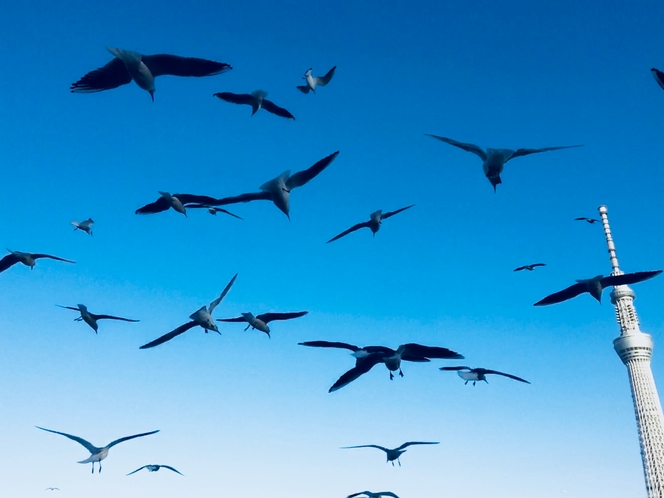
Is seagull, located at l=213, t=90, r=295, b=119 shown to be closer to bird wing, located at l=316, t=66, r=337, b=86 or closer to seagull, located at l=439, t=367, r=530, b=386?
bird wing, located at l=316, t=66, r=337, b=86

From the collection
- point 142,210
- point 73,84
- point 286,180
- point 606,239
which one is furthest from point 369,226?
point 606,239

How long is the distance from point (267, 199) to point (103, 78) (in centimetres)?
482

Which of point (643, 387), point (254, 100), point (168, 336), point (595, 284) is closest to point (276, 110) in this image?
point (254, 100)

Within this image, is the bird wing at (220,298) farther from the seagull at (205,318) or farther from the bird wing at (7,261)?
the bird wing at (7,261)

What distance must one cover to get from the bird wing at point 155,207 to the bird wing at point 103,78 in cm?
415

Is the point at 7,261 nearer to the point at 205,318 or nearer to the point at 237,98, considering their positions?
the point at 205,318

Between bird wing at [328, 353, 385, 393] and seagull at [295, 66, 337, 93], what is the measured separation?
818cm

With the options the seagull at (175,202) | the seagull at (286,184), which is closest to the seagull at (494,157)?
the seagull at (286,184)

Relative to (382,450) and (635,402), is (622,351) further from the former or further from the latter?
(382,450)

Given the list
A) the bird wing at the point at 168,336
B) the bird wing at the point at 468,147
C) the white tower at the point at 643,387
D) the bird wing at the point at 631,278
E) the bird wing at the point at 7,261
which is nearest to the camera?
the bird wing at the point at 468,147

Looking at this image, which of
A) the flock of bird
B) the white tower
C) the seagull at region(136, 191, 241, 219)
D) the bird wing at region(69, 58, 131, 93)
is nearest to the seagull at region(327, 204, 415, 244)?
the flock of bird

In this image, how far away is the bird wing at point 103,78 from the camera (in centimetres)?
1418

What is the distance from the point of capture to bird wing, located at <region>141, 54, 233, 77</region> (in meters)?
13.9

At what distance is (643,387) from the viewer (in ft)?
456
